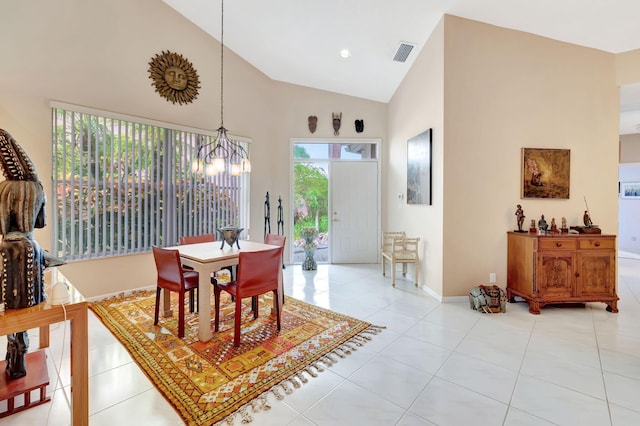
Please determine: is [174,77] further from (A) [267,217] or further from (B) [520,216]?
(B) [520,216]

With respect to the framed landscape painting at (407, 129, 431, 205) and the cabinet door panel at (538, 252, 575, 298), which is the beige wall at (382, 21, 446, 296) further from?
the cabinet door panel at (538, 252, 575, 298)

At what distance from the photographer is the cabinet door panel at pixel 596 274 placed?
10.7 feet

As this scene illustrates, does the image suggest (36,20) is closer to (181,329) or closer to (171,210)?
(171,210)

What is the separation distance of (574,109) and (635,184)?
5.92 metres

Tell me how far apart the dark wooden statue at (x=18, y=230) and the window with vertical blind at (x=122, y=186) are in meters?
2.40

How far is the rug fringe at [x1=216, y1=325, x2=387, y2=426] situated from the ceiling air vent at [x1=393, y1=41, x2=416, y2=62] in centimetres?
357

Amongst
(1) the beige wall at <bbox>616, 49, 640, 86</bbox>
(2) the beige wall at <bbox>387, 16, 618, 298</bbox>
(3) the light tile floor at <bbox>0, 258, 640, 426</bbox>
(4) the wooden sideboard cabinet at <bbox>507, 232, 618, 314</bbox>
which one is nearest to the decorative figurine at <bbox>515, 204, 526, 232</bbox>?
(2) the beige wall at <bbox>387, 16, 618, 298</bbox>

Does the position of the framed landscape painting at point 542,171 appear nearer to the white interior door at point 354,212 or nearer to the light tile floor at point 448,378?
the light tile floor at point 448,378

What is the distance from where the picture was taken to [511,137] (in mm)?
3602

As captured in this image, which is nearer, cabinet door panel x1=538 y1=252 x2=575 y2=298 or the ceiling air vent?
cabinet door panel x1=538 y1=252 x2=575 y2=298

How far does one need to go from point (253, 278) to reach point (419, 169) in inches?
111

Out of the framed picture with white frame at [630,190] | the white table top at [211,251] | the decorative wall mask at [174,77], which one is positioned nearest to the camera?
the white table top at [211,251]

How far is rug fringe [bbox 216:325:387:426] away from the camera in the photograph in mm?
1725

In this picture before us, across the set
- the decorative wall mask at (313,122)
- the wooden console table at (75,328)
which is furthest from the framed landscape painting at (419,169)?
the wooden console table at (75,328)
